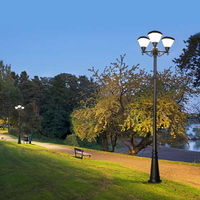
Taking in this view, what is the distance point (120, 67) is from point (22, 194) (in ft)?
43.8

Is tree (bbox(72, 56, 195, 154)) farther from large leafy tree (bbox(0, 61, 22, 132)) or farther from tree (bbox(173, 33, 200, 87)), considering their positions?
large leafy tree (bbox(0, 61, 22, 132))

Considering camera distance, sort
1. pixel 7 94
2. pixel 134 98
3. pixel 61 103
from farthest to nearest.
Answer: pixel 61 103 → pixel 7 94 → pixel 134 98

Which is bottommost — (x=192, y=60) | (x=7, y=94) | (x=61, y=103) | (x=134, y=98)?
(x=134, y=98)

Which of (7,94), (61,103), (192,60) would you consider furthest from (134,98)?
(61,103)

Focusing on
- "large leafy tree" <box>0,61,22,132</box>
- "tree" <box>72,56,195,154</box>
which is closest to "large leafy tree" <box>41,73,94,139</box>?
"large leafy tree" <box>0,61,22,132</box>

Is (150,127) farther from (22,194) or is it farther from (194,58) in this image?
(22,194)

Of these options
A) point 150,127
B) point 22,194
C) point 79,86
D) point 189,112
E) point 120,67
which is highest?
point 79,86

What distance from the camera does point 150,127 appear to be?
1557cm

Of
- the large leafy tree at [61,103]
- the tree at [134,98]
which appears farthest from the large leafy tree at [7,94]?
the tree at [134,98]

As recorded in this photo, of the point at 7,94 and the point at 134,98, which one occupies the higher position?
the point at 7,94

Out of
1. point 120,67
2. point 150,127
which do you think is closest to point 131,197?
point 150,127

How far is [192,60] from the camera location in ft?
57.7

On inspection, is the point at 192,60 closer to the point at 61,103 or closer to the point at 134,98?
the point at 134,98

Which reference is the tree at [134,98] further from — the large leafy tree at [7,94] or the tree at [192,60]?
the large leafy tree at [7,94]
